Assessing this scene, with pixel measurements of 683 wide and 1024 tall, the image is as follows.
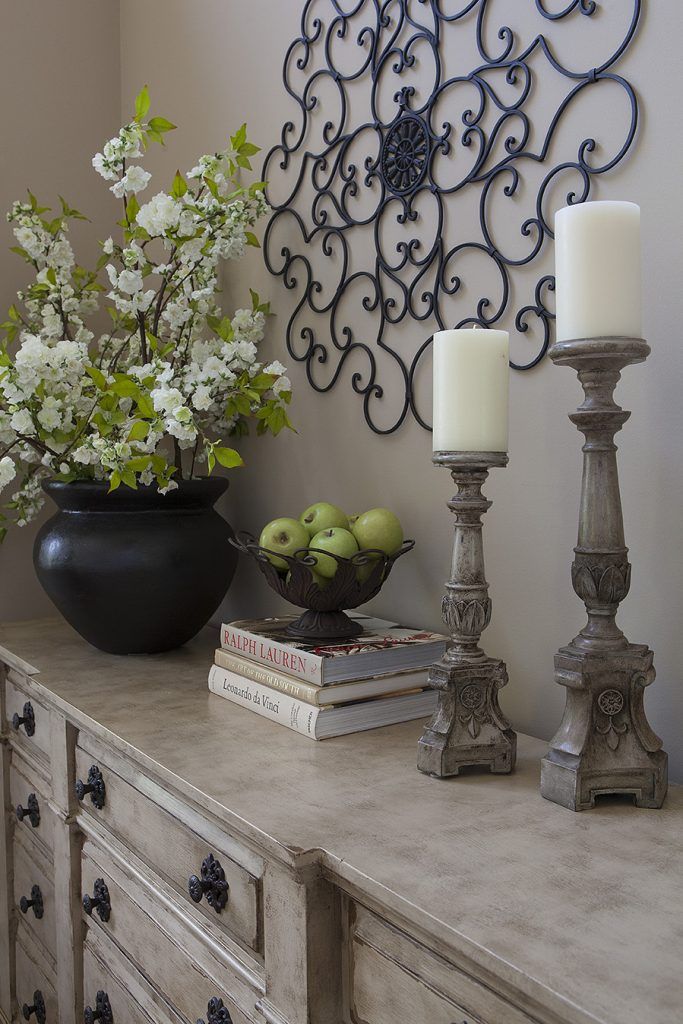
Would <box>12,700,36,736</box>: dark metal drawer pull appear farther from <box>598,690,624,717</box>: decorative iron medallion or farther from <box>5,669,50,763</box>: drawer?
<box>598,690,624,717</box>: decorative iron medallion

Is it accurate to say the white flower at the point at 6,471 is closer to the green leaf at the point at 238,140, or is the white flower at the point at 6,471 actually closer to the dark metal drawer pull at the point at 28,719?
the dark metal drawer pull at the point at 28,719

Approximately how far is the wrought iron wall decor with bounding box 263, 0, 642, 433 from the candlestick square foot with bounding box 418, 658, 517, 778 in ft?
1.29

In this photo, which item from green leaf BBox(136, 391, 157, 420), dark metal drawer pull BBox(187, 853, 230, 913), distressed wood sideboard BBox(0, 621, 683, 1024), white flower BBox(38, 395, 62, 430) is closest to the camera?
distressed wood sideboard BBox(0, 621, 683, 1024)

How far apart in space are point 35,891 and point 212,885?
700mm

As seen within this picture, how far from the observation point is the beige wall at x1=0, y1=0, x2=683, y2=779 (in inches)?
36.7

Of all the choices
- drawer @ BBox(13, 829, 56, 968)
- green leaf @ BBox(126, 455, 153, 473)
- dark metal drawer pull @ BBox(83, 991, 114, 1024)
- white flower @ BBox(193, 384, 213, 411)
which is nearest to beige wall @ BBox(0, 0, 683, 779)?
white flower @ BBox(193, 384, 213, 411)

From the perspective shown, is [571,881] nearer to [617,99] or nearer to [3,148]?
[617,99]

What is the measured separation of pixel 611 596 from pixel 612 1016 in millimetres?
378

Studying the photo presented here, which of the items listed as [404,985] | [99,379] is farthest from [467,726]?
[99,379]

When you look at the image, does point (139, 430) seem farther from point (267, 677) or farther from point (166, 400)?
point (267, 677)

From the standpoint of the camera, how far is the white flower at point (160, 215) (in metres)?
1.41

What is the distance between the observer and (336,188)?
1.40 meters

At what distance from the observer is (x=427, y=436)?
1.26 metres

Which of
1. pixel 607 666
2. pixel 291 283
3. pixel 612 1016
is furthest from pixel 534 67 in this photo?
pixel 612 1016
